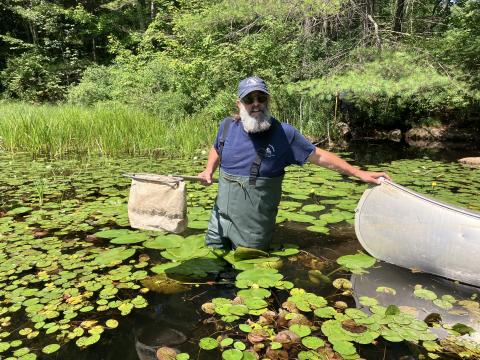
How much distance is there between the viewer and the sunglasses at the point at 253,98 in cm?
267

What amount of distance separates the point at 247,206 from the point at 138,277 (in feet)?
2.97

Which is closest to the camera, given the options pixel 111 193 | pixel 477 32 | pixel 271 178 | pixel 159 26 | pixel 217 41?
pixel 271 178

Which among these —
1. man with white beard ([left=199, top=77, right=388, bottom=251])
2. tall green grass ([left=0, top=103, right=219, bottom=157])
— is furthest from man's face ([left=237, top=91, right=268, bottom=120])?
tall green grass ([left=0, top=103, right=219, bottom=157])

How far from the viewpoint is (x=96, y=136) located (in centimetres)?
730

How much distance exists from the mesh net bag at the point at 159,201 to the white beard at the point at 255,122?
59 centimetres

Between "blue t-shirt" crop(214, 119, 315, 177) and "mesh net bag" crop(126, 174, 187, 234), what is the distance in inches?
18.5

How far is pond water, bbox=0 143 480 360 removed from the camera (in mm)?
2133

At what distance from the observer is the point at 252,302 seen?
7.88ft

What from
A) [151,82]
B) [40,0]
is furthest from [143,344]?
[40,0]

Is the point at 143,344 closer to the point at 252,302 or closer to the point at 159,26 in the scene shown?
the point at 252,302

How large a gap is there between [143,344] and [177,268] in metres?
0.80

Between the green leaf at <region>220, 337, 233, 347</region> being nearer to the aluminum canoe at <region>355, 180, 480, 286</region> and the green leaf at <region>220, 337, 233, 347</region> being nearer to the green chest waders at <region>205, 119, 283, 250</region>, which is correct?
the green chest waders at <region>205, 119, 283, 250</region>

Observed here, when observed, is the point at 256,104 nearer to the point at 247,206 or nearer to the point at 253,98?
the point at 253,98

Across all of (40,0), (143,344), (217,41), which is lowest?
(143,344)
